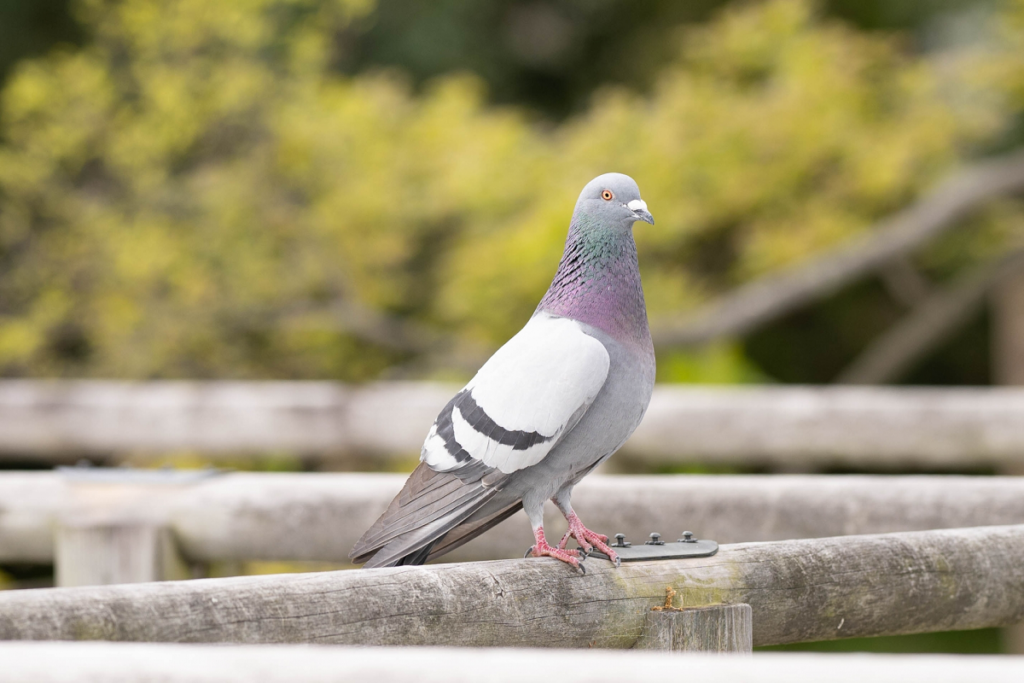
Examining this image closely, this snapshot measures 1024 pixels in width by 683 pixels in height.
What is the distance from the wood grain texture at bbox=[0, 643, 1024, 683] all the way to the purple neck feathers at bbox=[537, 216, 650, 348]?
90cm

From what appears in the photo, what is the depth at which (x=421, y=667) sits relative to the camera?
2.91 feet

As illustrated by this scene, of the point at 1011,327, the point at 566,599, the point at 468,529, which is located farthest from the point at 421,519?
the point at 1011,327

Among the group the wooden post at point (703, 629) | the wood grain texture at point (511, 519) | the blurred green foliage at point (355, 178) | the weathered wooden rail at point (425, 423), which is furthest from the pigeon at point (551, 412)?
the blurred green foliage at point (355, 178)

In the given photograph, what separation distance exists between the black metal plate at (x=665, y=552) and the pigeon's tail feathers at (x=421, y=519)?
0.20 m

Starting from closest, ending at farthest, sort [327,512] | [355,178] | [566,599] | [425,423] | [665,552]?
[566,599]
[665,552]
[327,512]
[425,423]
[355,178]

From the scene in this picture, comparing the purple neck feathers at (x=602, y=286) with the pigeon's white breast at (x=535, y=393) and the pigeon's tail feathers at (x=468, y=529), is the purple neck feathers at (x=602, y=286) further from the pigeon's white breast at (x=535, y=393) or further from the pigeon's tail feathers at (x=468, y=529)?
the pigeon's tail feathers at (x=468, y=529)

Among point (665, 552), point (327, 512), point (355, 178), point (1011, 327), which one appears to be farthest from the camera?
point (355, 178)

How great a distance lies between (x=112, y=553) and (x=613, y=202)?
51.6 inches

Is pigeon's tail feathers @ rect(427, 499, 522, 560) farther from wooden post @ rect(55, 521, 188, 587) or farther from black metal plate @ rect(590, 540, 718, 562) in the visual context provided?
wooden post @ rect(55, 521, 188, 587)

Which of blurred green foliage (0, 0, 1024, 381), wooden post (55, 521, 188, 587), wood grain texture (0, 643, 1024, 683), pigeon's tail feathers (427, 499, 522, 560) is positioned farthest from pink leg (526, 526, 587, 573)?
blurred green foliage (0, 0, 1024, 381)

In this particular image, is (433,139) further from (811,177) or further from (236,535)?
(236,535)

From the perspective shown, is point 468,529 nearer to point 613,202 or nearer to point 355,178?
point 613,202

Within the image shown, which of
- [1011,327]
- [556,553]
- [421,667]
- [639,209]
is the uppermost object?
[1011,327]

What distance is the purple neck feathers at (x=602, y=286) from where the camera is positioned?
1774 mm
